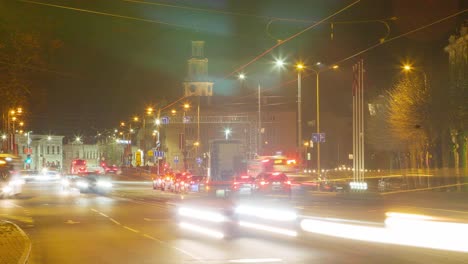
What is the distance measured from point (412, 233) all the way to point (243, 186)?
25.8 meters

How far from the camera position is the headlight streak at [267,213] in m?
23.0

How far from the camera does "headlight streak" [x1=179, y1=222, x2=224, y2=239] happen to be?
2096cm

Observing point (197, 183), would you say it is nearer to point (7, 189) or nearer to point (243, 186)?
point (243, 186)

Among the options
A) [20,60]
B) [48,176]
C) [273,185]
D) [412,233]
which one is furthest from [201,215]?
[48,176]

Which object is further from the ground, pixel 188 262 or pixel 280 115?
pixel 280 115

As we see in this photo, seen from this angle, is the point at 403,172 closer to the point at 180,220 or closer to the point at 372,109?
the point at 372,109

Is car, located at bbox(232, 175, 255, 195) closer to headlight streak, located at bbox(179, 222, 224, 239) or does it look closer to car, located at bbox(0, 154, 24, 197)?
car, located at bbox(0, 154, 24, 197)

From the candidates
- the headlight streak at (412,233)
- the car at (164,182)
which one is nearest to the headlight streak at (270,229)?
the headlight streak at (412,233)

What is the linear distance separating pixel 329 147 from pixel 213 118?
22.3 meters

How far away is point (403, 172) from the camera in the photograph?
2414 inches

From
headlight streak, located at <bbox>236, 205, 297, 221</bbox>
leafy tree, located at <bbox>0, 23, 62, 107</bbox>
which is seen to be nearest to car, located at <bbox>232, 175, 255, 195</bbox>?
headlight streak, located at <bbox>236, 205, 297, 221</bbox>

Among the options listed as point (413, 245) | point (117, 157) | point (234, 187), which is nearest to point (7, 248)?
point (413, 245)

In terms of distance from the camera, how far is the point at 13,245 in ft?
56.0

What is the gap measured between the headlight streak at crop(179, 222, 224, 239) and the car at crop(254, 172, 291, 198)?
17.8m
